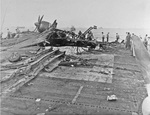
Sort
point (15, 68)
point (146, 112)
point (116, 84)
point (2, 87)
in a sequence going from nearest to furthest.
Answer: point (146, 112)
point (2, 87)
point (116, 84)
point (15, 68)

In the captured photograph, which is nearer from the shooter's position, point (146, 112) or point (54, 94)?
point (146, 112)

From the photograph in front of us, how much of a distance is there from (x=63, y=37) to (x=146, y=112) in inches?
460

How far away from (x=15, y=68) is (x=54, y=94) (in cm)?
373

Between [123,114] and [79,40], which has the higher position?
[79,40]

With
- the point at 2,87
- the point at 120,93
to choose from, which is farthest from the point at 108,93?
the point at 2,87

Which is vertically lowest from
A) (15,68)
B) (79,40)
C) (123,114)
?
(123,114)

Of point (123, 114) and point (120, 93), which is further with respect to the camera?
point (120, 93)

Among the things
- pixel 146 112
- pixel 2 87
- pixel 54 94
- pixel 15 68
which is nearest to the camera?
pixel 146 112

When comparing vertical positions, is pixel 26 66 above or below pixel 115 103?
above

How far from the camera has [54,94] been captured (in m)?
6.29

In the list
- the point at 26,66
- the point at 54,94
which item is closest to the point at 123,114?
the point at 54,94

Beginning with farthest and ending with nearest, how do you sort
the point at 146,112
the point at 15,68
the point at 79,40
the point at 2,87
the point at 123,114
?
the point at 79,40
the point at 15,68
the point at 2,87
the point at 123,114
the point at 146,112

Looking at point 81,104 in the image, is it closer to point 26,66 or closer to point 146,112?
point 146,112

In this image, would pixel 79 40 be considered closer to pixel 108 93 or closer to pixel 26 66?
pixel 26 66
